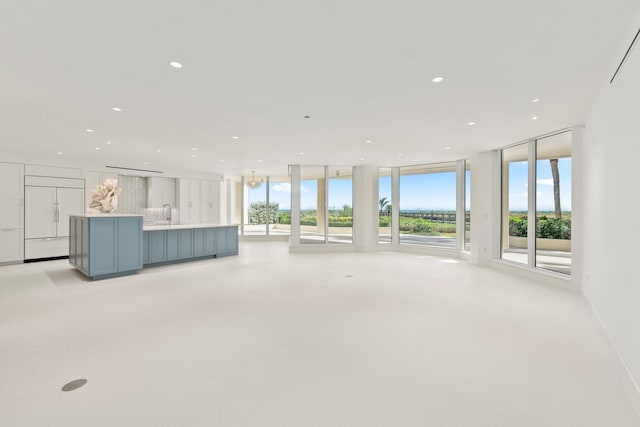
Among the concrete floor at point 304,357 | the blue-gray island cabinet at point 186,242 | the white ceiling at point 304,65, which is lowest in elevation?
the concrete floor at point 304,357

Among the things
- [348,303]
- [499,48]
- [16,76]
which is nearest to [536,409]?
[348,303]

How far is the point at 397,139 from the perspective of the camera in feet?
19.5

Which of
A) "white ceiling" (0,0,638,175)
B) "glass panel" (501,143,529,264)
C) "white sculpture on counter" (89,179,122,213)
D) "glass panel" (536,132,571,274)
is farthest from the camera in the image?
"glass panel" (501,143,529,264)

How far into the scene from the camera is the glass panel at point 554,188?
5395 millimetres

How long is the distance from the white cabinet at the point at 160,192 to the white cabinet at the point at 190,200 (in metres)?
0.24

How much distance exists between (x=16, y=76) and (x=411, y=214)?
9.39 m

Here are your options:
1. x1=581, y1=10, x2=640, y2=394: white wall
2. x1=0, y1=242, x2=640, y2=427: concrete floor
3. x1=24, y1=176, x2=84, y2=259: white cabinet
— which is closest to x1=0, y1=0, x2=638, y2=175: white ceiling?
x1=581, y1=10, x2=640, y2=394: white wall

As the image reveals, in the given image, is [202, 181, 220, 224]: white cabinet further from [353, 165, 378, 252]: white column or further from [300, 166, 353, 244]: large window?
[353, 165, 378, 252]: white column

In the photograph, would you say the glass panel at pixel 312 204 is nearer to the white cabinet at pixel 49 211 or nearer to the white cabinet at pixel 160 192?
the white cabinet at pixel 160 192

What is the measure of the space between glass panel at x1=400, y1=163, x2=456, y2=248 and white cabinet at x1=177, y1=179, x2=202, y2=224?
24.7ft

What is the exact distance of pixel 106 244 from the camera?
Answer: 5586 millimetres

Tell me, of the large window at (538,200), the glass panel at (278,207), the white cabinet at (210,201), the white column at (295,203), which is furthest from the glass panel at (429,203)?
the white cabinet at (210,201)

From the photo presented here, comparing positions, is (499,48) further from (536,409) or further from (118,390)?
(118,390)

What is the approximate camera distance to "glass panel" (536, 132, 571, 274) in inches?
212
